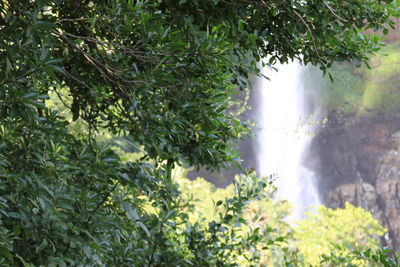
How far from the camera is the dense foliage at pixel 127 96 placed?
4.65 feet

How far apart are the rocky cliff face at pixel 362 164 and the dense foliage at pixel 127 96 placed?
1498 centimetres

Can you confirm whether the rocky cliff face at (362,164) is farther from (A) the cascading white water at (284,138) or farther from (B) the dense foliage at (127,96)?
(B) the dense foliage at (127,96)

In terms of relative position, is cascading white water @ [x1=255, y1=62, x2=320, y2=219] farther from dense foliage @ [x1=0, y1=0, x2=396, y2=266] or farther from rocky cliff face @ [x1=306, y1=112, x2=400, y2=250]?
dense foliage @ [x1=0, y1=0, x2=396, y2=266]

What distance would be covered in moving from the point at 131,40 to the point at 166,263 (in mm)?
983

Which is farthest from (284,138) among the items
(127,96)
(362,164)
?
(127,96)

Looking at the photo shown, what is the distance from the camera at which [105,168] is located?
1675mm

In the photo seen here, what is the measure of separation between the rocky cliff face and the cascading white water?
47 cm

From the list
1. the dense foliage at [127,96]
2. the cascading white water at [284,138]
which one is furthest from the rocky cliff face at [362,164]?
the dense foliage at [127,96]

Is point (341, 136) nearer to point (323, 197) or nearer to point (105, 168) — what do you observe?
point (323, 197)

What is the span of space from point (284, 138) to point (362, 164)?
9.16 feet

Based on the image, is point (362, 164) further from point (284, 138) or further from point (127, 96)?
point (127, 96)

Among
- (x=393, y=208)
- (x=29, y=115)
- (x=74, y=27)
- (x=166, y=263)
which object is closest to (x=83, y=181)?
(x=29, y=115)

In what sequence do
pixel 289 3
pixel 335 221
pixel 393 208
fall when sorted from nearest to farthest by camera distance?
pixel 289 3 < pixel 335 221 < pixel 393 208

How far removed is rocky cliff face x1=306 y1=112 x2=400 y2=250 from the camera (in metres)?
16.4
